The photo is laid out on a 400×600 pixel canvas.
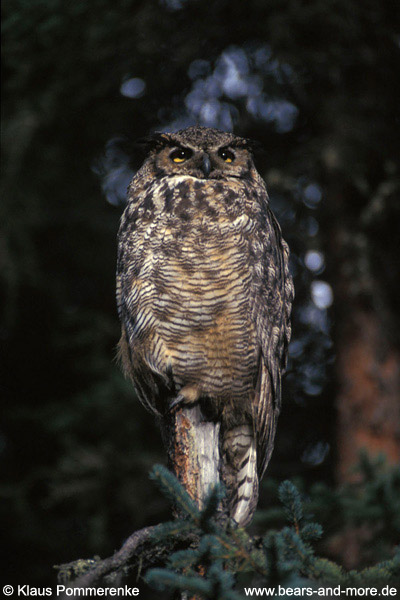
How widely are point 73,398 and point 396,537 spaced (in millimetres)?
2602

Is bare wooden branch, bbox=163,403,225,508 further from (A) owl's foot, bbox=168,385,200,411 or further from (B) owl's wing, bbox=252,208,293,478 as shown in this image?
(B) owl's wing, bbox=252,208,293,478

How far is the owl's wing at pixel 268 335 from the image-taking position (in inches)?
91.1

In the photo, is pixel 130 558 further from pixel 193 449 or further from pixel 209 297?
pixel 209 297

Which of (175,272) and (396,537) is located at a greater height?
(175,272)

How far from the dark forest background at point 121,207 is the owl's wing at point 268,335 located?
77 centimetres

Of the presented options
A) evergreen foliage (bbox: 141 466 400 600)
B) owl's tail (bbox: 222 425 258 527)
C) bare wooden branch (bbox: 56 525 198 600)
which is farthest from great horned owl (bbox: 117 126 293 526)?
evergreen foliage (bbox: 141 466 400 600)

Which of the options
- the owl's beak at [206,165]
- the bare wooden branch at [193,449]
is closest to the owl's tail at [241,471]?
the bare wooden branch at [193,449]

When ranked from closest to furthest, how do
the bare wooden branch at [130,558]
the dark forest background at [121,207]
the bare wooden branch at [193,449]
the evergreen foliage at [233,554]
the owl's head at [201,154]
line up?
the evergreen foliage at [233,554] < the bare wooden branch at [130,558] < the bare wooden branch at [193,449] < the owl's head at [201,154] < the dark forest background at [121,207]

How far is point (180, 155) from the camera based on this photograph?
250cm

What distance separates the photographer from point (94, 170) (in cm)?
469

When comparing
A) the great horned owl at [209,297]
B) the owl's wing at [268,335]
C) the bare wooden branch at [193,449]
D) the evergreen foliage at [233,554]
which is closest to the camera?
the evergreen foliage at [233,554]

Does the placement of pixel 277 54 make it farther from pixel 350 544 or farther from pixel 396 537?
pixel 350 544

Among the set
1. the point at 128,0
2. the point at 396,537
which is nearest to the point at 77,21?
the point at 128,0

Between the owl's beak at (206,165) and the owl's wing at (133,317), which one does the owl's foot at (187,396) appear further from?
the owl's beak at (206,165)
